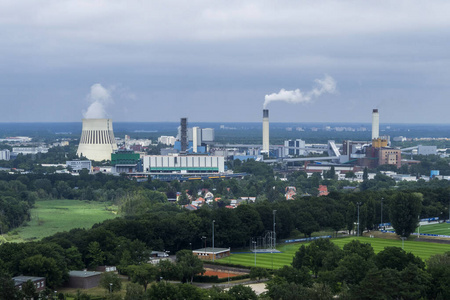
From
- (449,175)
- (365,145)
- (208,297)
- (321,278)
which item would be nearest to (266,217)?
(321,278)

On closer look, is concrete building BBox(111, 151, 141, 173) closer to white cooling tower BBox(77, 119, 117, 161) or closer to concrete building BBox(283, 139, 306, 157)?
white cooling tower BBox(77, 119, 117, 161)

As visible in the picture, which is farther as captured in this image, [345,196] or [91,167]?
[91,167]

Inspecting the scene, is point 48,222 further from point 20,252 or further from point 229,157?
point 229,157

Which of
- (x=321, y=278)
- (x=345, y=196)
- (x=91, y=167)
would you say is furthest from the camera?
(x=91, y=167)

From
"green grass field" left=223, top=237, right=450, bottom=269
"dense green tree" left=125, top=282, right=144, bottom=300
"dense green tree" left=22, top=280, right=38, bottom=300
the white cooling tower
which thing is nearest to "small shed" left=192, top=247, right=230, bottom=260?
"green grass field" left=223, top=237, right=450, bottom=269

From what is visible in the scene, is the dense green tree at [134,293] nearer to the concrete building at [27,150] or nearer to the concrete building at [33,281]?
the concrete building at [33,281]
